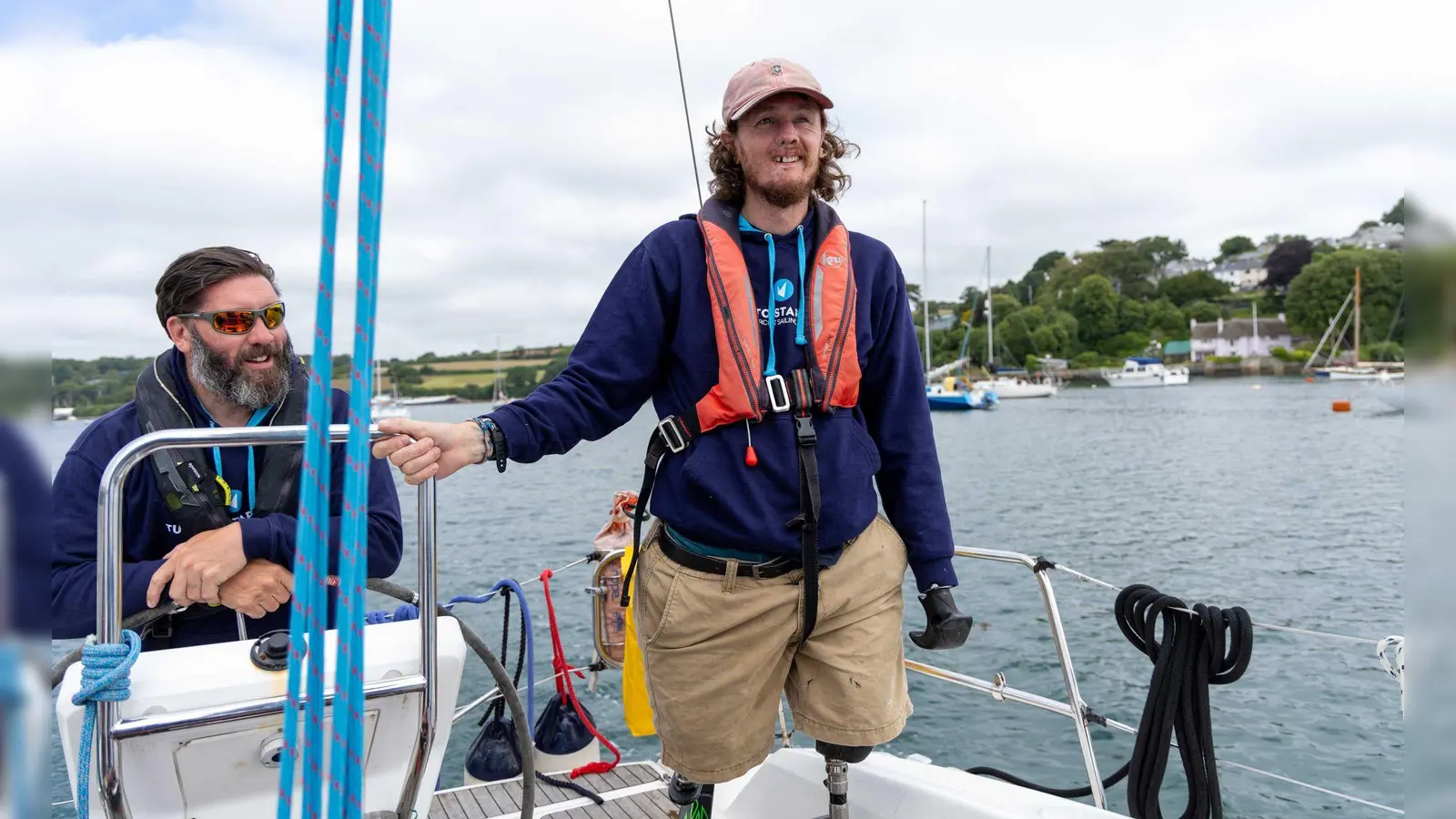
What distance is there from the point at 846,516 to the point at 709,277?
623mm

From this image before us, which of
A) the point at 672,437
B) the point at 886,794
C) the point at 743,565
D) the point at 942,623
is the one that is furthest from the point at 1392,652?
the point at 672,437

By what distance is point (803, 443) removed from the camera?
206cm

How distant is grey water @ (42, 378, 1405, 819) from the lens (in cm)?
650

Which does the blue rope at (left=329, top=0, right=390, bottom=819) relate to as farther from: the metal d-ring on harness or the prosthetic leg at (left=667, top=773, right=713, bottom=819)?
the prosthetic leg at (left=667, top=773, right=713, bottom=819)

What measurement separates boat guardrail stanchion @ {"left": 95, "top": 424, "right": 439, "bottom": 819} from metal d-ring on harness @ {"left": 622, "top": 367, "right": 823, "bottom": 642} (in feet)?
1.80

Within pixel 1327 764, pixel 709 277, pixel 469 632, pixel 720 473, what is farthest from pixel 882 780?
pixel 1327 764

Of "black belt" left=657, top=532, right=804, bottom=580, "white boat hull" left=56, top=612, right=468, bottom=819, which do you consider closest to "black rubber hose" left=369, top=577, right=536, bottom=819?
"white boat hull" left=56, top=612, right=468, bottom=819

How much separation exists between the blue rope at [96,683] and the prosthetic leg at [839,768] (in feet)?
4.74

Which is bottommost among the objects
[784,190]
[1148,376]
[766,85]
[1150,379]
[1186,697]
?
[1186,697]

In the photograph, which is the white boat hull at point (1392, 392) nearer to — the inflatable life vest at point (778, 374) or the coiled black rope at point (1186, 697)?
the inflatable life vest at point (778, 374)

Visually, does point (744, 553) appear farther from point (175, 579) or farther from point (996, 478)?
point (996, 478)

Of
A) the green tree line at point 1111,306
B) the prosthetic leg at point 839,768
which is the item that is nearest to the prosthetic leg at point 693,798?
the prosthetic leg at point 839,768

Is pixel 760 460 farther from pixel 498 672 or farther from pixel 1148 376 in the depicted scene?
pixel 1148 376

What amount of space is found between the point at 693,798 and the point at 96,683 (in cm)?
128
